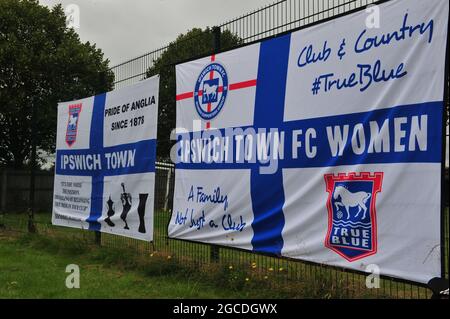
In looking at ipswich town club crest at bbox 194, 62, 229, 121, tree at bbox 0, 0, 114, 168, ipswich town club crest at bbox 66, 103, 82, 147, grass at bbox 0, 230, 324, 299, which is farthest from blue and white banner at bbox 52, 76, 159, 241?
tree at bbox 0, 0, 114, 168

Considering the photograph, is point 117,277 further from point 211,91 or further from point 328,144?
point 328,144

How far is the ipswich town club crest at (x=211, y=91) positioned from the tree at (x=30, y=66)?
1033 centimetres

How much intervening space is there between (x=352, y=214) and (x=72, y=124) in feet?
22.6

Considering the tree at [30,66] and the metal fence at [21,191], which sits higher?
the tree at [30,66]

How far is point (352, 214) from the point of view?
194 inches

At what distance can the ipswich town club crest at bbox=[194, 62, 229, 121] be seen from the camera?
21.8 feet

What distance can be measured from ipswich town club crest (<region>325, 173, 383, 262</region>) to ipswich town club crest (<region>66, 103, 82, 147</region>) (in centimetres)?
632

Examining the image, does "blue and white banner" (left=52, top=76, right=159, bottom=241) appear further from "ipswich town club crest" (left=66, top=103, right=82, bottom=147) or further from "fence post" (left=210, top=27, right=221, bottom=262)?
"fence post" (left=210, top=27, right=221, bottom=262)

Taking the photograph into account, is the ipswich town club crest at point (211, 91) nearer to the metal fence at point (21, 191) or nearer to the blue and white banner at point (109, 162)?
the blue and white banner at point (109, 162)

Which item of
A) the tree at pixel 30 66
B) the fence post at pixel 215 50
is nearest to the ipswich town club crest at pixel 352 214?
the fence post at pixel 215 50

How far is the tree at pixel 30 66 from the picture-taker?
1745cm
